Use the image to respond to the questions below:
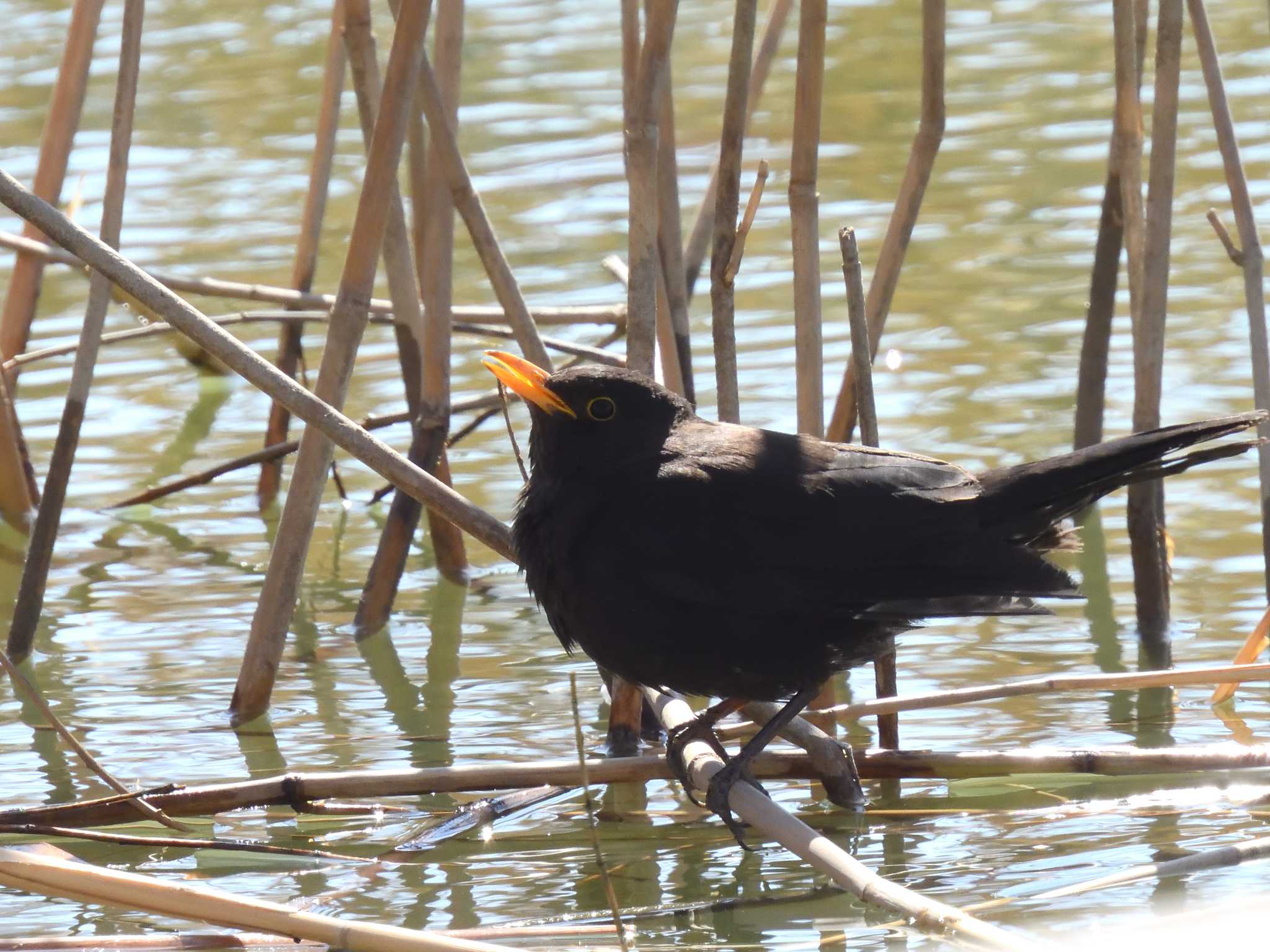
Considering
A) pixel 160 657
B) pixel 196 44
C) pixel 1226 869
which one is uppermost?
pixel 196 44

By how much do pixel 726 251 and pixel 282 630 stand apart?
1354 millimetres

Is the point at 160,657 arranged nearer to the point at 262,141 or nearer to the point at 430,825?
the point at 430,825

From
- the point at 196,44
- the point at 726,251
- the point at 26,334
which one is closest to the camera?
the point at 726,251

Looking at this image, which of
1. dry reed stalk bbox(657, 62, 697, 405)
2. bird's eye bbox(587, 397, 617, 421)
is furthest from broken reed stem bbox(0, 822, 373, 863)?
dry reed stalk bbox(657, 62, 697, 405)

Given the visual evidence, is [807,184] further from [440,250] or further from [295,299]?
[295,299]

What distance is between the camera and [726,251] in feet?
12.4

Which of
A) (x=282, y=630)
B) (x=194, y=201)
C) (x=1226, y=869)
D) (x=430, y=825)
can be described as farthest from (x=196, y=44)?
(x=1226, y=869)

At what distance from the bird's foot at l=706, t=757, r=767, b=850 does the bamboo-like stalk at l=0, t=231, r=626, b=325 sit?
95.0 inches

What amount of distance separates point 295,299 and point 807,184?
236 centimetres

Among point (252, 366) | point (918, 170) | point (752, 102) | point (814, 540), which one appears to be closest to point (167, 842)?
point (252, 366)

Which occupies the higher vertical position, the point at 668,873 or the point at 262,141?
A: the point at 262,141

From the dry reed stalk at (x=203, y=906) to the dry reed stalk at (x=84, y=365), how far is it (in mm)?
1729

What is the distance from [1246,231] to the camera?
407 cm

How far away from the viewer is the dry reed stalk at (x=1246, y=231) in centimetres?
401
